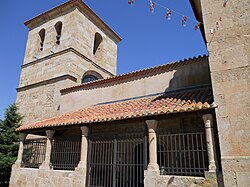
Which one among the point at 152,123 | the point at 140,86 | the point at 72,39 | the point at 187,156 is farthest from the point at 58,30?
the point at 187,156

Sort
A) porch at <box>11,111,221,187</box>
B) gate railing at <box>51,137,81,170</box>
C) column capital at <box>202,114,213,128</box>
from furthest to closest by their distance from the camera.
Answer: gate railing at <box>51,137,81,170</box> < porch at <box>11,111,221,187</box> < column capital at <box>202,114,213,128</box>

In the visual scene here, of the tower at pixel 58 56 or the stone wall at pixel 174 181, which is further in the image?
the tower at pixel 58 56

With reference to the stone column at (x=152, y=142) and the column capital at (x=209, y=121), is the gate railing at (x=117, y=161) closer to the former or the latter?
the stone column at (x=152, y=142)

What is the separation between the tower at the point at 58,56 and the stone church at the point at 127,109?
0.06 metres

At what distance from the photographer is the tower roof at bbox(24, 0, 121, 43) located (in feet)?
39.7

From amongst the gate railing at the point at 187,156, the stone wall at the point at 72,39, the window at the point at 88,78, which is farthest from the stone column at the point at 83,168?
the stone wall at the point at 72,39

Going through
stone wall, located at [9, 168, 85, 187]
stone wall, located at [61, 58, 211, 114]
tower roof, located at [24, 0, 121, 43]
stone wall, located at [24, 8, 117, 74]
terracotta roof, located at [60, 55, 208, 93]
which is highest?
tower roof, located at [24, 0, 121, 43]

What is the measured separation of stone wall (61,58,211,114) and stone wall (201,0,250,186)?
92.0 inches

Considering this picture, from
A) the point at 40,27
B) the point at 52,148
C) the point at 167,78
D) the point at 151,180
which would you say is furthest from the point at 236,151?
the point at 40,27

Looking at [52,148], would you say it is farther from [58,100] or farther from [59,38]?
[59,38]

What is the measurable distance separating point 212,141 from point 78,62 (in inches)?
346

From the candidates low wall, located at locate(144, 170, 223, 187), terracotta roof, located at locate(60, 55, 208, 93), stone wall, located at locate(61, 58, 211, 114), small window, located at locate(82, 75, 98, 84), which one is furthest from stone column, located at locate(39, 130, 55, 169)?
small window, located at locate(82, 75, 98, 84)

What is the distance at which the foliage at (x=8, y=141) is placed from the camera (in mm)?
9154

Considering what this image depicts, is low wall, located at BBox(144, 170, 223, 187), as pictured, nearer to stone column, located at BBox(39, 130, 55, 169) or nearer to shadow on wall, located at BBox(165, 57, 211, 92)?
shadow on wall, located at BBox(165, 57, 211, 92)
